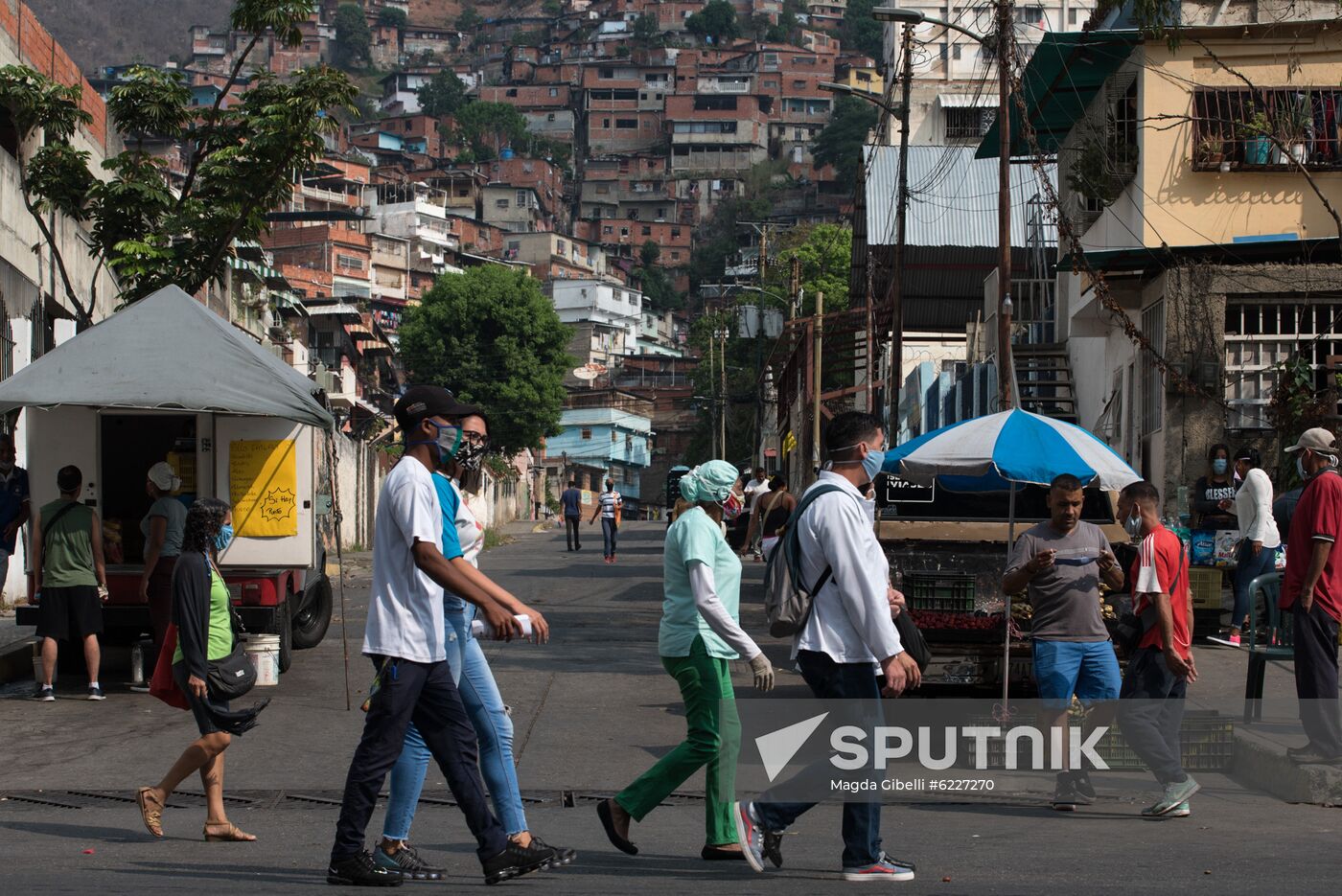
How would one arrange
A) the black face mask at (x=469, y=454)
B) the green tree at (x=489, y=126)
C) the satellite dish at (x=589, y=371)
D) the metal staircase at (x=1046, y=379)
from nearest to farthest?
the black face mask at (x=469, y=454)
the metal staircase at (x=1046, y=379)
the satellite dish at (x=589, y=371)
the green tree at (x=489, y=126)

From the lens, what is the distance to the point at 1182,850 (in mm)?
7566

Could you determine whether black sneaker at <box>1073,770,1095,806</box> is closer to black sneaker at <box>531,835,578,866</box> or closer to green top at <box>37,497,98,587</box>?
black sneaker at <box>531,835,578,866</box>

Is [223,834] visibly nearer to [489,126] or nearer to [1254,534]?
[1254,534]

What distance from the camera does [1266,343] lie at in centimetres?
1892

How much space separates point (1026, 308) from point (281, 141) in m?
20.3

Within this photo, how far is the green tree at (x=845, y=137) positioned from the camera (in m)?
135

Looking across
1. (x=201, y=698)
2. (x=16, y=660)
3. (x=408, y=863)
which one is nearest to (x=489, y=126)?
(x=16, y=660)

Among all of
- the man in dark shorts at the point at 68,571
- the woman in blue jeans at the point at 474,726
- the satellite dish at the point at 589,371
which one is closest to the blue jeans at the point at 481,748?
the woman in blue jeans at the point at 474,726

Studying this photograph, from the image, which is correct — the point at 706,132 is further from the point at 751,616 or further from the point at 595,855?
the point at 595,855

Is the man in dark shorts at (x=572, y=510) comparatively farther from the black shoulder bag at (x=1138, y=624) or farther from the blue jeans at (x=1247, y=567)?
the black shoulder bag at (x=1138, y=624)

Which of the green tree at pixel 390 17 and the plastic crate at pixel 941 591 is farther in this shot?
the green tree at pixel 390 17

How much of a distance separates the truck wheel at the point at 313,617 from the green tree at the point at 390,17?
18515 centimetres

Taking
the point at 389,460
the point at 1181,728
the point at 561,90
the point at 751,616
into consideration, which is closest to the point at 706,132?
the point at 561,90

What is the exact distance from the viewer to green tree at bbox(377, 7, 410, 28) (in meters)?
193
